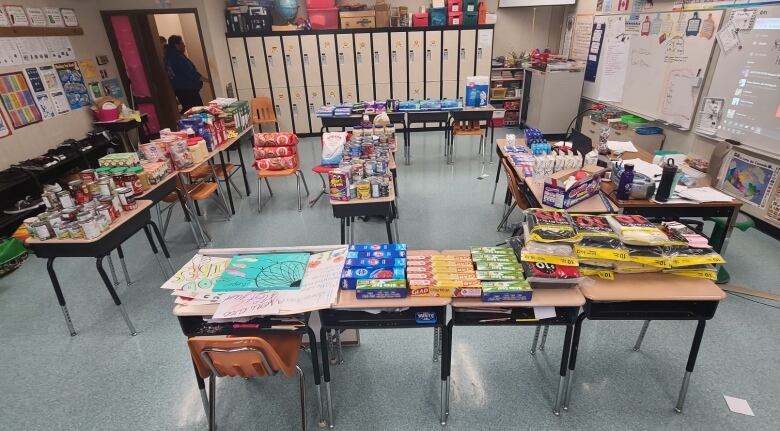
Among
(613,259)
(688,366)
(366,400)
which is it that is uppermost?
(613,259)

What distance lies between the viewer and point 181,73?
671cm

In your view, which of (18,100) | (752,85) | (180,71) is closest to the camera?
(752,85)

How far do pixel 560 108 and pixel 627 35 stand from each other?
1.47 meters

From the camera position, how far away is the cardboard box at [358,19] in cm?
693

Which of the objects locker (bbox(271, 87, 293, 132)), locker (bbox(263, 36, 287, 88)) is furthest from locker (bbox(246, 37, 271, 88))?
locker (bbox(271, 87, 293, 132))

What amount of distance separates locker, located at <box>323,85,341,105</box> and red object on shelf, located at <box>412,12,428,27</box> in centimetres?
181

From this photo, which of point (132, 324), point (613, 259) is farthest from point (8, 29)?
point (613, 259)

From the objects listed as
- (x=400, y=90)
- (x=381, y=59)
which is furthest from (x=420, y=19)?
(x=400, y=90)

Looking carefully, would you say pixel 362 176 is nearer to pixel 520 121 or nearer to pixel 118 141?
pixel 118 141

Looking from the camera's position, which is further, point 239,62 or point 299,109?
point 299,109

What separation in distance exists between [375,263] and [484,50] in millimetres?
6450

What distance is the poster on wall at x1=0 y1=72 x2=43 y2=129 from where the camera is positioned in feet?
14.4

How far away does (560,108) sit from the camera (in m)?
6.76

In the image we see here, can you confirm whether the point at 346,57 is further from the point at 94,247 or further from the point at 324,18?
the point at 94,247
